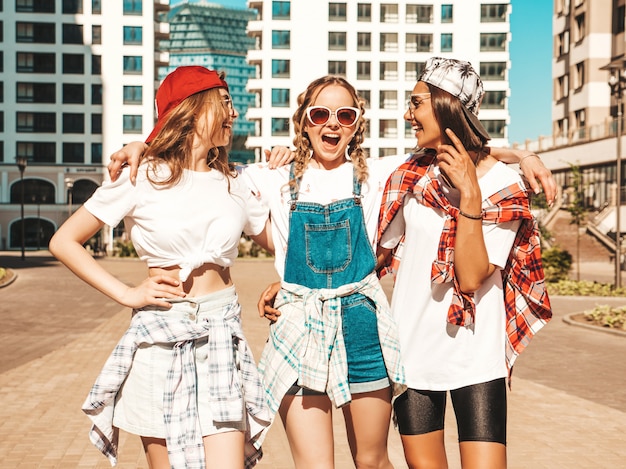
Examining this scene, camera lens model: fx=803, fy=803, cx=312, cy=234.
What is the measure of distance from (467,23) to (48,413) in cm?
7253

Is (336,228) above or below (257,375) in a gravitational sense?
above

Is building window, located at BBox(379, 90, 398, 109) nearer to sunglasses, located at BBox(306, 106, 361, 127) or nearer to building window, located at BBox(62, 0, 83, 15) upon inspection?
building window, located at BBox(62, 0, 83, 15)

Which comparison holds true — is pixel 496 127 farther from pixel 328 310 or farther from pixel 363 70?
pixel 328 310

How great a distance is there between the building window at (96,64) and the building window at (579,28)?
40.8 metres

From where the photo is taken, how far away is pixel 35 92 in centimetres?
7175

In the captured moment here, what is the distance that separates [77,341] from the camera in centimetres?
1340

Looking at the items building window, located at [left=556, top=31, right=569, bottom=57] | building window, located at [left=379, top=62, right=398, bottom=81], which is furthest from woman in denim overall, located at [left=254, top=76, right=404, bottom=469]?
building window, located at [left=379, top=62, right=398, bottom=81]

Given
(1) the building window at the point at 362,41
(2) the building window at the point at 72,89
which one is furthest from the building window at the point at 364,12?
(2) the building window at the point at 72,89

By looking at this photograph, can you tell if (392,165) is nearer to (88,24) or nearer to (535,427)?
(535,427)

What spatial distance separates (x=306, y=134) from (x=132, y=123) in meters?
70.7

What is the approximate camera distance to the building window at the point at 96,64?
72000 mm

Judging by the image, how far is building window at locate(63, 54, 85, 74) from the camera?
72000mm

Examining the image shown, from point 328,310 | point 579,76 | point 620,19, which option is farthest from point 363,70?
point 328,310

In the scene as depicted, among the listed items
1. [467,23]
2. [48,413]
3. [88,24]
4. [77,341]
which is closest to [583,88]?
[467,23]
